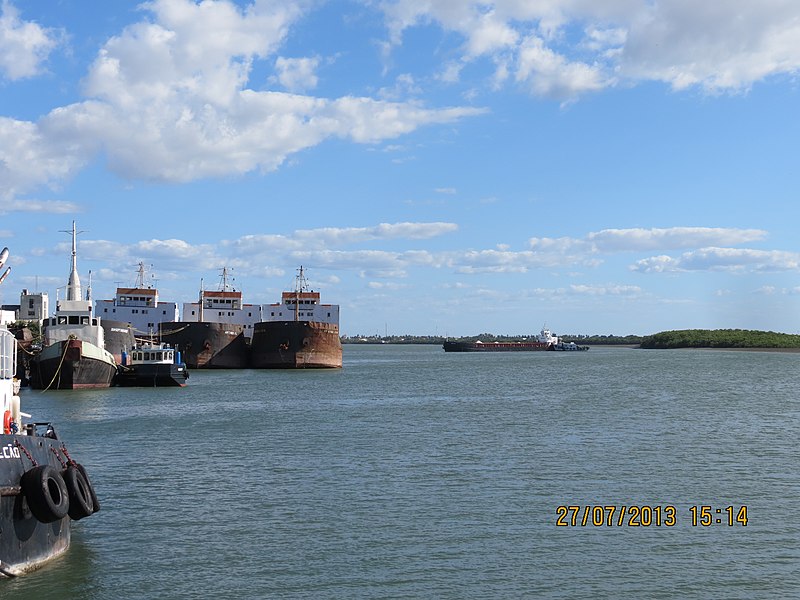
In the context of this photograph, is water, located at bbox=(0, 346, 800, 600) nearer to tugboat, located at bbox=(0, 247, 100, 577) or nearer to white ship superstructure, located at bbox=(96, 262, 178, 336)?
tugboat, located at bbox=(0, 247, 100, 577)

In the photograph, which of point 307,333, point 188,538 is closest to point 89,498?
point 188,538

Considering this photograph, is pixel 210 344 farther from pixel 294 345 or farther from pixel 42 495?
pixel 42 495

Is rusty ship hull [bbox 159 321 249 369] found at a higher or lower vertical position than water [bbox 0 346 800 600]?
higher

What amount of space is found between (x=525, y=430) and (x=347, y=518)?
1672 centimetres

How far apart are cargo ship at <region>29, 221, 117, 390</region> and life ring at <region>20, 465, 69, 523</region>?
133 feet

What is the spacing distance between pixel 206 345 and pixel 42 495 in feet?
249

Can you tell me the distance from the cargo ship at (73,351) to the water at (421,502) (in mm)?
9769

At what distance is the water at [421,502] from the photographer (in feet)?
48.3

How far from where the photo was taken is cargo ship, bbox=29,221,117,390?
52.3 m

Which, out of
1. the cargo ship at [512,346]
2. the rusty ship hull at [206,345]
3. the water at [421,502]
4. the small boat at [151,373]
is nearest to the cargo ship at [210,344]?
the rusty ship hull at [206,345]

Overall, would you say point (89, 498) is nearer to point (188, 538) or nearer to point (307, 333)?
point (188, 538)

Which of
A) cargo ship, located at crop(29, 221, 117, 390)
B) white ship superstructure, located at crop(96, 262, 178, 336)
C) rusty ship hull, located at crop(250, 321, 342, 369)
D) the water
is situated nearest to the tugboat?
the water

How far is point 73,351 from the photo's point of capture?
52312mm

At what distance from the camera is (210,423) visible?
37719mm
